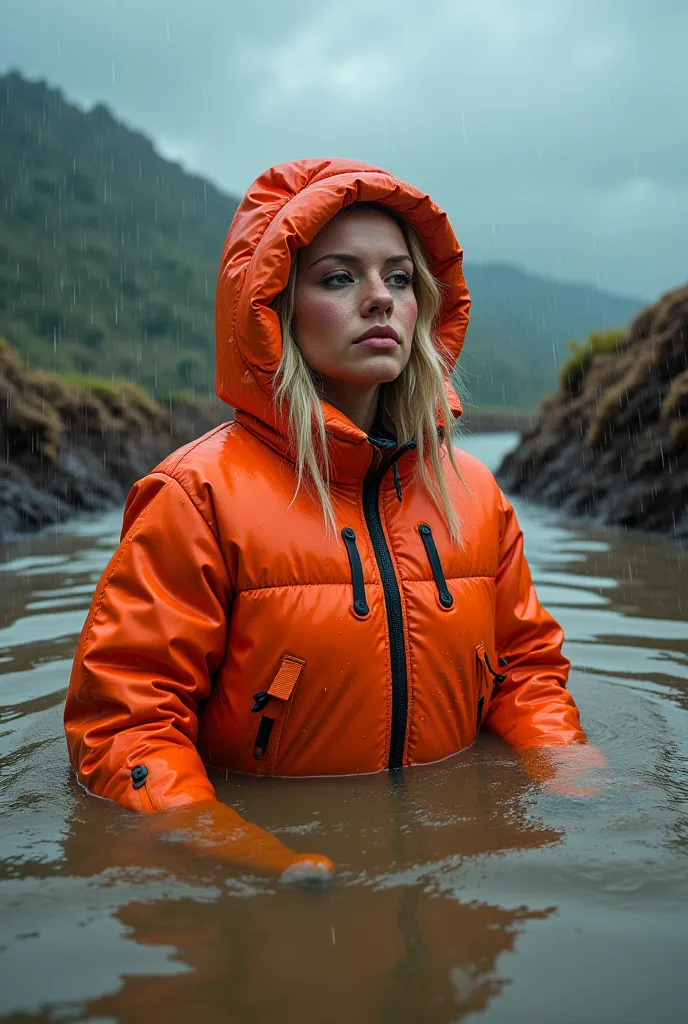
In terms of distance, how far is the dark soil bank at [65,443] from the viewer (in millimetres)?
11172

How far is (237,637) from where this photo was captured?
2.89 m

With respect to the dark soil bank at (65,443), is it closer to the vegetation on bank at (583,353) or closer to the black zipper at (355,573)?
the vegetation on bank at (583,353)

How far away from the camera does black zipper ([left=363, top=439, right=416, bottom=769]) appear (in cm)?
Answer: 295

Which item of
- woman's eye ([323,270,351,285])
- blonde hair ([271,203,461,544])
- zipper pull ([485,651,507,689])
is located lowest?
zipper pull ([485,651,507,689])

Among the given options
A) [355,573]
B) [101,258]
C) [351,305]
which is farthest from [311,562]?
[101,258]

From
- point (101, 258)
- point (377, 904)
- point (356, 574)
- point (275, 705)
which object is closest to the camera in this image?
point (377, 904)

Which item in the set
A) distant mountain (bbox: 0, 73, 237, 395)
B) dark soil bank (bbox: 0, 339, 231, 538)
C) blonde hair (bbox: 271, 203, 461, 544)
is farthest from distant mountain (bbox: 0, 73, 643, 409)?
blonde hair (bbox: 271, 203, 461, 544)

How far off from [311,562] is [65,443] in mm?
11711

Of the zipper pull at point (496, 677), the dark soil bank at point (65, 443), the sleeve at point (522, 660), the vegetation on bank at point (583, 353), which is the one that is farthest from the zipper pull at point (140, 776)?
the vegetation on bank at point (583, 353)

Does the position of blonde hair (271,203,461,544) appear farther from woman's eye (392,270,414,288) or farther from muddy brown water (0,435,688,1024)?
muddy brown water (0,435,688,1024)

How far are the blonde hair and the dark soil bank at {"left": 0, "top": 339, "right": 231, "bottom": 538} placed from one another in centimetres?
743

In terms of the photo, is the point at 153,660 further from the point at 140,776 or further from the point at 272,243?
the point at 272,243

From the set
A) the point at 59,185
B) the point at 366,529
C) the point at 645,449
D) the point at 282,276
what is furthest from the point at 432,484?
the point at 59,185

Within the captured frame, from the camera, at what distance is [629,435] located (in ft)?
35.0
